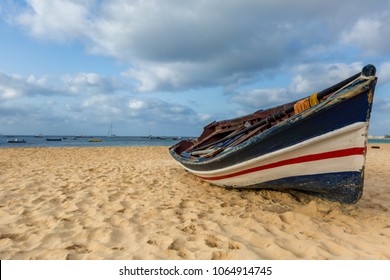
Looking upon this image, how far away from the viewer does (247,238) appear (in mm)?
2779

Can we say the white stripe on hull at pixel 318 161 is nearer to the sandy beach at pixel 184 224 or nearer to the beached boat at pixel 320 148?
the beached boat at pixel 320 148

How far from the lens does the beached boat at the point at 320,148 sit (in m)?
2.91

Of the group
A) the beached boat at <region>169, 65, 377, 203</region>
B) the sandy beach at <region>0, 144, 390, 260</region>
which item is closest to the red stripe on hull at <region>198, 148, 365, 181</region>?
the beached boat at <region>169, 65, 377, 203</region>

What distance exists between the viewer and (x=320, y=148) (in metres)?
3.20

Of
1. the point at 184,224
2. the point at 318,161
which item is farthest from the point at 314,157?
the point at 184,224

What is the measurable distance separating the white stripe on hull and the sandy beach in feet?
1.82

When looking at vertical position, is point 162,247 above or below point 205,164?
below

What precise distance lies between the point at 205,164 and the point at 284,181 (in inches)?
58.3

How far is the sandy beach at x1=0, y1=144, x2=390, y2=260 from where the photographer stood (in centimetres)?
246

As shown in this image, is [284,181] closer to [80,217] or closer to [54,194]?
[80,217]

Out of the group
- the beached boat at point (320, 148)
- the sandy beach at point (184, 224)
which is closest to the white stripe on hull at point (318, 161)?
the beached boat at point (320, 148)

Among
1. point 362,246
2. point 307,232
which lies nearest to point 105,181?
point 307,232

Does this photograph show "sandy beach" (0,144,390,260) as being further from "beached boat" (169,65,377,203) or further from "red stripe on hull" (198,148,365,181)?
"red stripe on hull" (198,148,365,181)
